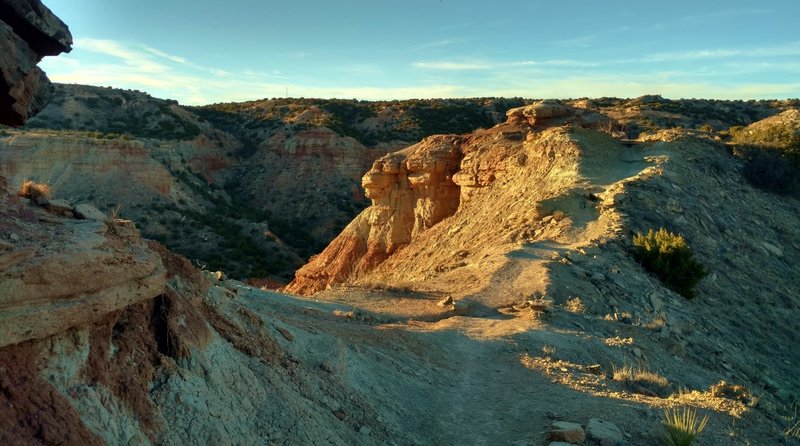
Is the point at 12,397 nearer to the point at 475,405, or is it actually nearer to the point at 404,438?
the point at 404,438

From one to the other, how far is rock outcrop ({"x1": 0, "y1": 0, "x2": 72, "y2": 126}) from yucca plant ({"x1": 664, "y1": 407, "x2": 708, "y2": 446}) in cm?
687

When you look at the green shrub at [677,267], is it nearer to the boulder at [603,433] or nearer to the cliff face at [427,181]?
the cliff face at [427,181]

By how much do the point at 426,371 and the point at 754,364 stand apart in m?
7.73

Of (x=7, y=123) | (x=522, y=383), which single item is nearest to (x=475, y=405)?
(x=522, y=383)

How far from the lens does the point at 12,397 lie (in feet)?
12.6

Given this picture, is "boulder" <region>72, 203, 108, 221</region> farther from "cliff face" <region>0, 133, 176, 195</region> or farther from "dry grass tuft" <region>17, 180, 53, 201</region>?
"cliff face" <region>0, 133, 176, 195</region>

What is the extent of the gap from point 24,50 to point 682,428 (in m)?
7.08

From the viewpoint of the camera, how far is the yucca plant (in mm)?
6102

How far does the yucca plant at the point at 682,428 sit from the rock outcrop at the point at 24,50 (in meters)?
6.87

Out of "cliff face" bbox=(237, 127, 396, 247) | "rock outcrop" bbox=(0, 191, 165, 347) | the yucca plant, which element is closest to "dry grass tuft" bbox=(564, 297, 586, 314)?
the yucca plant

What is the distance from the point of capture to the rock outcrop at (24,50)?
553 cm

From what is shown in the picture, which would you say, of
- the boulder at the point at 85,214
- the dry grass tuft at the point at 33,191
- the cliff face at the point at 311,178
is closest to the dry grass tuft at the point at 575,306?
the boulder at the point at 85,214

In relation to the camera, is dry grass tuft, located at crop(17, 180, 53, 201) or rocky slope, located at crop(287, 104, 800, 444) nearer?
dry grass tuft, located at crop(17, 180, 53, 201)

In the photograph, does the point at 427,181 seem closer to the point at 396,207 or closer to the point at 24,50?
the point at 396,207
